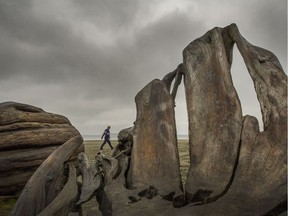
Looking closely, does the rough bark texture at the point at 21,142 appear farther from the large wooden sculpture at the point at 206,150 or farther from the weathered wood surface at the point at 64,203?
the weathered wood surface at the point at 64,203

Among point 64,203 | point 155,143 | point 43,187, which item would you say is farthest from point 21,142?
point 155,143

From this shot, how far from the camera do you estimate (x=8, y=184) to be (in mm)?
7270

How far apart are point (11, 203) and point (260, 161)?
6.53 meters

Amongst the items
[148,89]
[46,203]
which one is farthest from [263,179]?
[46,203]

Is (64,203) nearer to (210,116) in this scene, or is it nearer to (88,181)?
(88,181)

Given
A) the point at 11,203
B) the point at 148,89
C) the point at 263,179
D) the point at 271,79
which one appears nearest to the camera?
the point at 263,179

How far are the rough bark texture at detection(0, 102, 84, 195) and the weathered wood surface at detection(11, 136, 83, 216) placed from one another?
11.7 ft

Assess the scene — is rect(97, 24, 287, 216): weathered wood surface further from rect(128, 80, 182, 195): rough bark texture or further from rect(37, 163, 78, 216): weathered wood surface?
rect(37, 163, 78, 216): weathered wood surface

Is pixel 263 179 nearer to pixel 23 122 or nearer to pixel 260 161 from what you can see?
pixel 260 161

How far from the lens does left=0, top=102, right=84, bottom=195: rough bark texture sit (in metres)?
7.30

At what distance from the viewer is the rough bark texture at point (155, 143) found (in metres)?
3.36

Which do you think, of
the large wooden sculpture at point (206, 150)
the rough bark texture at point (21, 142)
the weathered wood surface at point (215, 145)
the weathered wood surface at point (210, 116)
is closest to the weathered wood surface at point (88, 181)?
the large wooden sculpture at point (206, 150)

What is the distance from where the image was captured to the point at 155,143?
11.9ft

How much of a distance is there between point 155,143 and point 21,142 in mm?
5130
